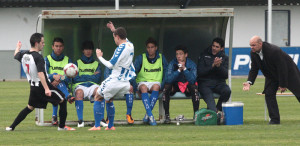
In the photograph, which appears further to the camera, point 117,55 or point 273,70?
point 273,70

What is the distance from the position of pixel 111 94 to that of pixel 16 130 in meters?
1.80

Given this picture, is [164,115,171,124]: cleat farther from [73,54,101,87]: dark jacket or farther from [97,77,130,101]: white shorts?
[97,77,130,101]: white shorts

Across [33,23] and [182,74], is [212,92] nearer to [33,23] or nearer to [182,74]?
[182,74]

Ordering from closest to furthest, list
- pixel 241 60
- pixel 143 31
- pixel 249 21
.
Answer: pixel 143 31
pixel 241 60
pixel 249 21

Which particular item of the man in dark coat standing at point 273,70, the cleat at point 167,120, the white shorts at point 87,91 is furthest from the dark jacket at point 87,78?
the man in dark coat standing at point 273,70

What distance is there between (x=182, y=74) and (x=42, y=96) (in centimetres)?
313

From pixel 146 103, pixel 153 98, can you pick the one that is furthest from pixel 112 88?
pixel 153 98

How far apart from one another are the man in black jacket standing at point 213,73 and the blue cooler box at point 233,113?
469 mm

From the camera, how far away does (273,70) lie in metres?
13.0

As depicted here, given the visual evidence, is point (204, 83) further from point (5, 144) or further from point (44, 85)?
point (5, 144)

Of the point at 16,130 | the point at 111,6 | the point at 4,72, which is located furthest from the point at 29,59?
the point at 111,6

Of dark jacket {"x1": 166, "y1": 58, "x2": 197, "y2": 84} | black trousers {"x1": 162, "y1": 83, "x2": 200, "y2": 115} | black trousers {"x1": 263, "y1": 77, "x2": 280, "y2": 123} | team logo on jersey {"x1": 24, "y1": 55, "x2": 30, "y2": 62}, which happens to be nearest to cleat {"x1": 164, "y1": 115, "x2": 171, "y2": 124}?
black trousers {"x1": 162, "y1": 83, "x2": 200, "y2": 115}

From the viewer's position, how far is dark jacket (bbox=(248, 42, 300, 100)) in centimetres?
1282

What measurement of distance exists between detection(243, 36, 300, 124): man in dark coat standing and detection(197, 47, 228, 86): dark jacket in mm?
740
